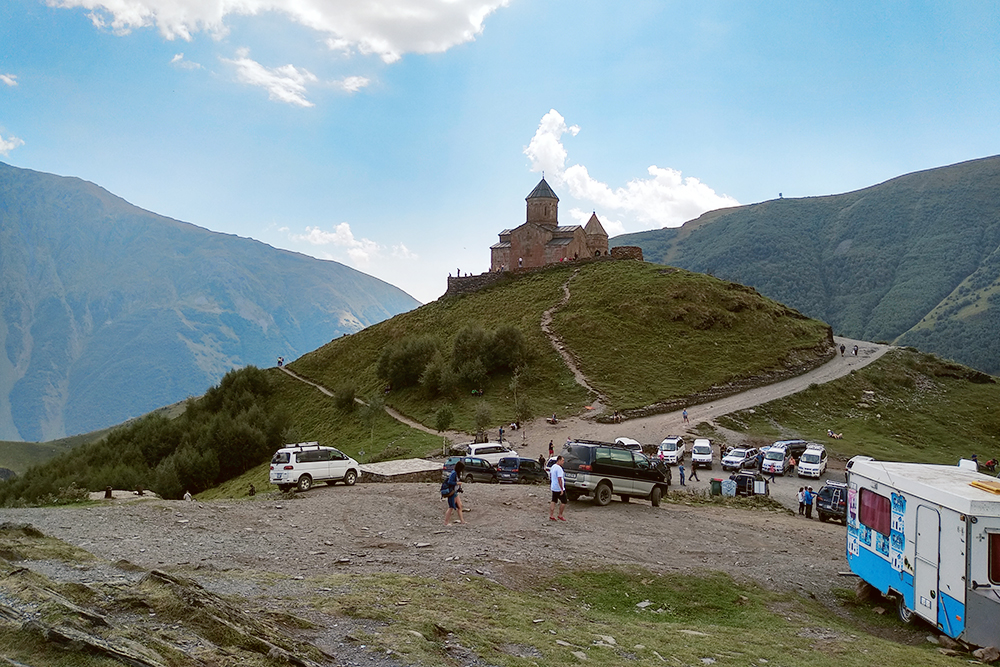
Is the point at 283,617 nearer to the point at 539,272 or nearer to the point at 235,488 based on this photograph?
the point at 235,488

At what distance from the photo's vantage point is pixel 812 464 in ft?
129

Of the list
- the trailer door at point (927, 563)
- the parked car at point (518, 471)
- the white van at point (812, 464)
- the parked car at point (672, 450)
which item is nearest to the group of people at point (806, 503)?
the parked car at point (518, 471)

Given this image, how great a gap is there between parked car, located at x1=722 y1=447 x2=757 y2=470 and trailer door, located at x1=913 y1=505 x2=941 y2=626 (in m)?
28.6

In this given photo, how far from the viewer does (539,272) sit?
88.0 metres

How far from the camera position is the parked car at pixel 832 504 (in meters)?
26.2

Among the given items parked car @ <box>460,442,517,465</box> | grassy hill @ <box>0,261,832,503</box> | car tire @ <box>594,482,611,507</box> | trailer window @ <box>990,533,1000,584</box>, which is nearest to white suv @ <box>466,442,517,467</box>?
parked car @ <box>460,442,517,465</box>

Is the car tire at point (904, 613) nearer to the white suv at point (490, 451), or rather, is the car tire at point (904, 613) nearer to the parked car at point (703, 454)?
the white suv at point (490, 451)

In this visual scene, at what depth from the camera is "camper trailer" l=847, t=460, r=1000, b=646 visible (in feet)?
34.5

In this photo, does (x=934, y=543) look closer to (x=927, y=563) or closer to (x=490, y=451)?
(x=927, y=563)

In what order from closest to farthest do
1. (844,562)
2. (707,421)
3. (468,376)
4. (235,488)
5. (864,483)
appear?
(864,483) < (844,562) < (235,488) < (707,421) < (468,376)

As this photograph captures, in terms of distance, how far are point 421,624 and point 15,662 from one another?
15.3ft

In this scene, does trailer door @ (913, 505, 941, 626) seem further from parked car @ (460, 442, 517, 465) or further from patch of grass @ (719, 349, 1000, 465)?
patch of grass @ (719, 349, 1000, 465)

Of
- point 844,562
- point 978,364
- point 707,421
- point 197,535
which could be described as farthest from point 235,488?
point 978,364

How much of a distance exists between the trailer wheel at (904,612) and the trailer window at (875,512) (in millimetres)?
1286
